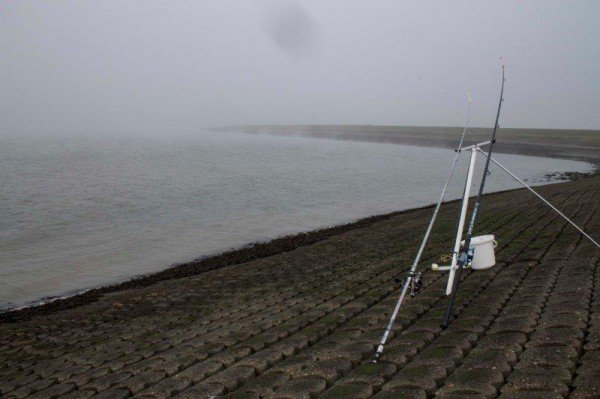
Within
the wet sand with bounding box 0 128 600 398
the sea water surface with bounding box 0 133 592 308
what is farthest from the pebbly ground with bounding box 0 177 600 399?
the sea water surface with bounding box 0 133 592 308

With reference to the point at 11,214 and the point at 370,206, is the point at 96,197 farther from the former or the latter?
the point at 370,206

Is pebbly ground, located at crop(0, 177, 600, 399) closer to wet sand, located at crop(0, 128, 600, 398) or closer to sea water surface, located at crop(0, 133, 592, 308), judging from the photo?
wet sand, located at crop(0, 128, 600, 398)

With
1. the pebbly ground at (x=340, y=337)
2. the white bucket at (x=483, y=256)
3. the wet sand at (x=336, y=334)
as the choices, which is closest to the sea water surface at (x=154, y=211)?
the wet sand at (x=336, y=334)

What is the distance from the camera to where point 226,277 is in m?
10.7

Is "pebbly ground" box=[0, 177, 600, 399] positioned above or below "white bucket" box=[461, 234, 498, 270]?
below

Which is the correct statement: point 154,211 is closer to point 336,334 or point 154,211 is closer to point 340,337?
point 336,334

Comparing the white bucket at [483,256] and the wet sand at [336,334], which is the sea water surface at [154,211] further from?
the white bucket at [483,256]

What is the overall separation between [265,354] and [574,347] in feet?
9.39

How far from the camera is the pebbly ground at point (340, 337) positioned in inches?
143

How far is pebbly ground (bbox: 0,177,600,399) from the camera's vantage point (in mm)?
3627

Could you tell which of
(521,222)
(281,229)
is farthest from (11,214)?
(521,222)

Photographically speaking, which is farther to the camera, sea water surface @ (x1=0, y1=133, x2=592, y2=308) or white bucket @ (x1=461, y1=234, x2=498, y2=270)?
sea water surface @ (x1=0, y1=133, x2=592, y2=308)

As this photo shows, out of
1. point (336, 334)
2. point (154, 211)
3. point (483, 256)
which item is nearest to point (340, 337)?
point (336, 334)

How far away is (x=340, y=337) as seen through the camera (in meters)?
4.91
